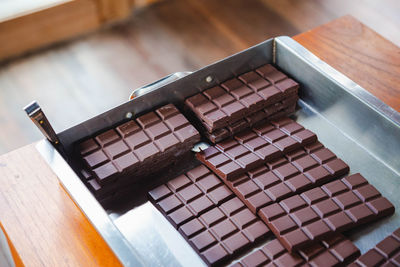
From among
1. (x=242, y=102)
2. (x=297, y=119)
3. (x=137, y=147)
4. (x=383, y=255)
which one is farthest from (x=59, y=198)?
(x=383, y=255)

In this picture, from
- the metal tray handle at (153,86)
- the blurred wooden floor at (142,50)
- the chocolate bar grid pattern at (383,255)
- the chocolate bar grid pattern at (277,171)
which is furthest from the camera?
the blurred wooden floor at (142,50)

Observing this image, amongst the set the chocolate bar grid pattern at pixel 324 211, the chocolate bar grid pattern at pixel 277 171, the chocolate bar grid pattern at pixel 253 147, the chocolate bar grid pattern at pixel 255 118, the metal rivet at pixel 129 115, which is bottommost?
the chocolate bar grid pattern at pixel 324 211

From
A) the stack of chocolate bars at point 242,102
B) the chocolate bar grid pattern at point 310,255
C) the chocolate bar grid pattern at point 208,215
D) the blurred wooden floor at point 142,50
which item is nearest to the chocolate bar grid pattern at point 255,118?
the stack of chocolate bars at point 242,102

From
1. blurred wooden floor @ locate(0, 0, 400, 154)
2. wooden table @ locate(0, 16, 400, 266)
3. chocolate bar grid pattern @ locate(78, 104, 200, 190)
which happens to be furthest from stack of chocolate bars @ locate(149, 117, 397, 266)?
blurred wooden floor @ locate(0, 0, 400, 154)

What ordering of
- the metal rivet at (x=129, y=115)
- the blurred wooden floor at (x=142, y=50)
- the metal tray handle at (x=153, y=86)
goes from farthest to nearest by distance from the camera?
the blurred wooden floor at (x=142, y=50), the metal tray handle at (x=153, y=86), the metal rivet at (x=129, y=115)

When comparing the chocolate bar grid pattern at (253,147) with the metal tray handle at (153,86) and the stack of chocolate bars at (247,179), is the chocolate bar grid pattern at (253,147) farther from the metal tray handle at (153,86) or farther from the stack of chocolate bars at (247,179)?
the metal tray handle at (153,86)

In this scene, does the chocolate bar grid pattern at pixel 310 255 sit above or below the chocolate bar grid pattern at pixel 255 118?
below

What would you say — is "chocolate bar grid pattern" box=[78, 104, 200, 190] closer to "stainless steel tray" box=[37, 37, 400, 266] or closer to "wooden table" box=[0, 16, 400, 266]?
"stainless steel tray" box=[37, 37, 400, 266]
